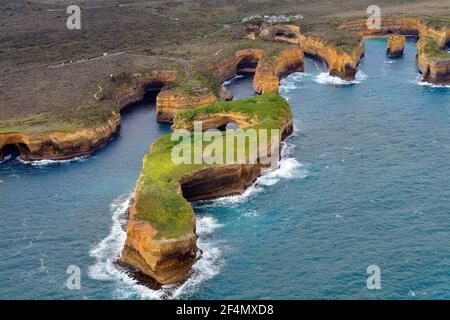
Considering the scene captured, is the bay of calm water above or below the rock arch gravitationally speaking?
below

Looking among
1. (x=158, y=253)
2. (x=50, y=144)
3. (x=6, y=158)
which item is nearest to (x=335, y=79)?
(x=50, y=144)

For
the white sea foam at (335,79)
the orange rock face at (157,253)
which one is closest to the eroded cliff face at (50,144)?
the orange rock face at (157,253)

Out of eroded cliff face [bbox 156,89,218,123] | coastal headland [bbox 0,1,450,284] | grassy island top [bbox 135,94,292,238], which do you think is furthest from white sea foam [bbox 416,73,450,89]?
eroded cliff face [bbox 156,89,218,123]

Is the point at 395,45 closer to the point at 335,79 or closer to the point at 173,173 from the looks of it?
the point at 335,79

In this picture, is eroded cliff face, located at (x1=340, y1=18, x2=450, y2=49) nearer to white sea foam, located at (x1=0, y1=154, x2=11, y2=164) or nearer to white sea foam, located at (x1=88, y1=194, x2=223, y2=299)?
white sea foam, located at (x1=0, y1=154, x2=11, y2=164)

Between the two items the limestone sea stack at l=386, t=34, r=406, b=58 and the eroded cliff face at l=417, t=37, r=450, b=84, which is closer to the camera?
the eroded cliff face at l=417, t=37, r=450, b=84

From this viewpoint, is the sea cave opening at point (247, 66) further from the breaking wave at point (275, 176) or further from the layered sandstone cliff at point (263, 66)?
the breaking wave at point (275, 176)

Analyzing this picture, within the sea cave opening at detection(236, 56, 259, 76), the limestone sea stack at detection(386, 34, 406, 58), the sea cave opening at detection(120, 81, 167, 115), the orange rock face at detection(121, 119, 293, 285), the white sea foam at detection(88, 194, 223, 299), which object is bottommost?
the white sea foam at detection(88, 194, 223, 299)
